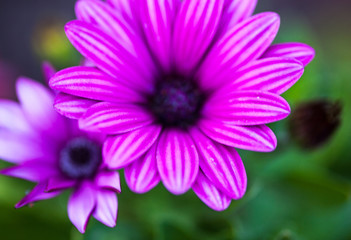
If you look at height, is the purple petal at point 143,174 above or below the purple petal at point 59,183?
above

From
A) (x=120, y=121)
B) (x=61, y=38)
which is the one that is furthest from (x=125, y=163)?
(x=61, y=38)

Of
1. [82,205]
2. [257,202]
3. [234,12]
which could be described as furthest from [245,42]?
[257,202]

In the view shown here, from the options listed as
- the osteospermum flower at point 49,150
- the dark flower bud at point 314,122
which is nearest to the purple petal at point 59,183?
the osteospermum flower at point 49,150

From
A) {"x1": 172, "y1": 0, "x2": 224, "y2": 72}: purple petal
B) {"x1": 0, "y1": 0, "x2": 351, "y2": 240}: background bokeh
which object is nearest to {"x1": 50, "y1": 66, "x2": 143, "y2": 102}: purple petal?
{"x1": 172, "y1": 0, "x2": 224, "y2": 72}: purple petal

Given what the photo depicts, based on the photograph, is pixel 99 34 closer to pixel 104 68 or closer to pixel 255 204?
pixel 104 68

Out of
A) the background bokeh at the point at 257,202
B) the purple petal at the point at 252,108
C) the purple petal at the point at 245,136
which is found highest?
the purple petal at the point at 252,108

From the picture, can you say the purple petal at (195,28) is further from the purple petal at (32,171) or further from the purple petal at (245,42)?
the purple petal at (32,171)
